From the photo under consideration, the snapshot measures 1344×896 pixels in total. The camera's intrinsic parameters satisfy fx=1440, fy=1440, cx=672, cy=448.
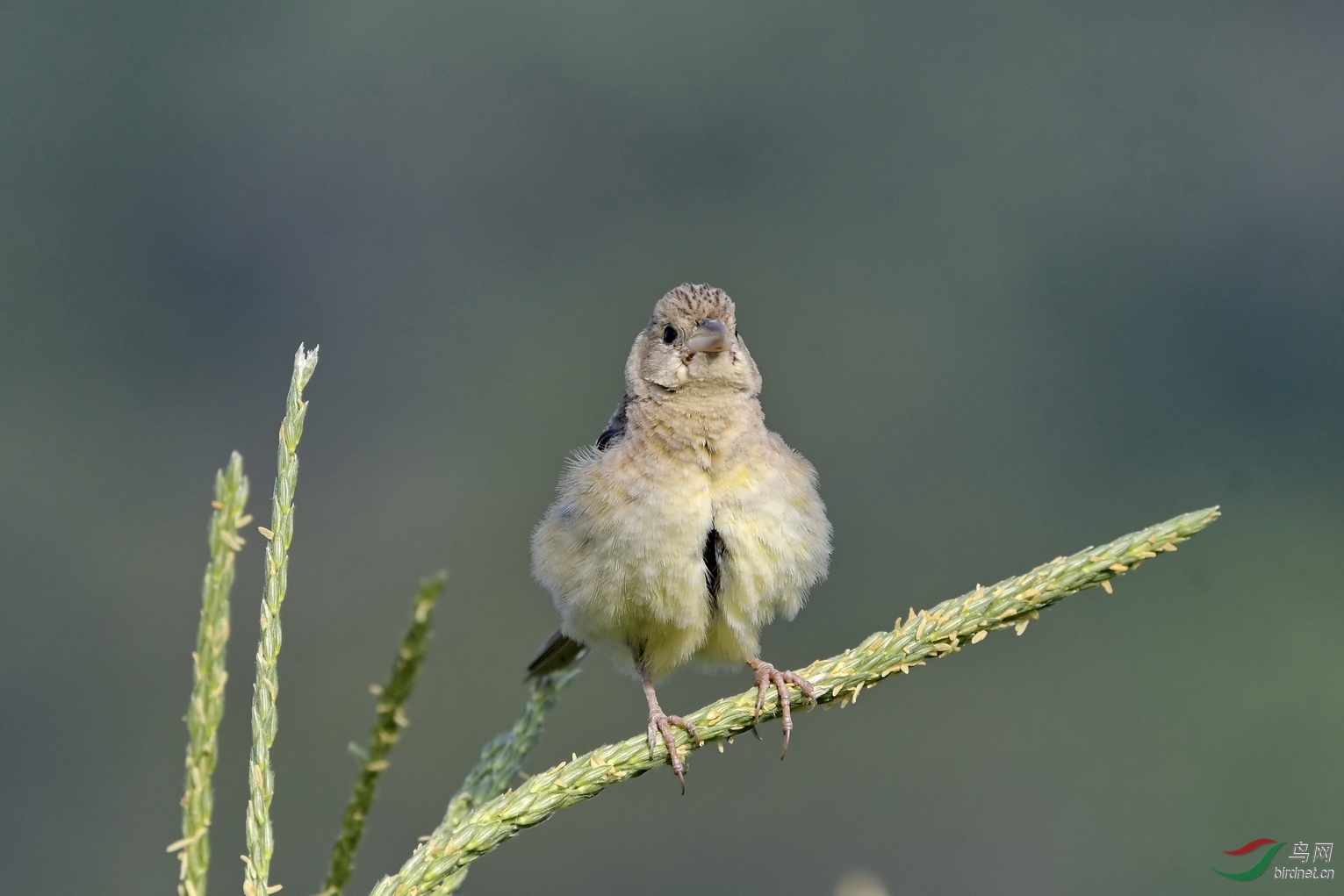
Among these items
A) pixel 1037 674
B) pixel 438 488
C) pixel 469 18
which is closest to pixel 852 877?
pixel 1037 674

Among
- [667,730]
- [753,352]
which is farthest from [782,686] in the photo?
[753,352]

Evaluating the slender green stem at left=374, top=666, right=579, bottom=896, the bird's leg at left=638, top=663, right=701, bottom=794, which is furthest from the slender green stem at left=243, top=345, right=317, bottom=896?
the bird's leg at left=638, top=663, right=701, bottom=794

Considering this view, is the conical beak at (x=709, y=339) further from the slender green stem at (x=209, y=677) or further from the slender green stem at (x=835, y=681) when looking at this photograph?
the slender green stem at (x=209, y=677)

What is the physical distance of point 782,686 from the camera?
12.7 ft

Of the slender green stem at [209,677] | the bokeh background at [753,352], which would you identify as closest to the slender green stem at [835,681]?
the slender green stem at [209,677]

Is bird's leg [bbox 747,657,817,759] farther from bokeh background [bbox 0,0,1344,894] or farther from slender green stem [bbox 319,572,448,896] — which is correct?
slender green stem [bbox 319,572,448,896]

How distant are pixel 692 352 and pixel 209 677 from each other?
324 cm

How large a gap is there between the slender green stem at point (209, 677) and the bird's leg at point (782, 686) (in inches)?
65.1

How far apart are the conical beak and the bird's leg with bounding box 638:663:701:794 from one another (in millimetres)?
1214

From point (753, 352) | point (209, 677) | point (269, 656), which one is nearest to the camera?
point (209, 677)

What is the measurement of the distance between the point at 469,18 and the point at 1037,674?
200 ft

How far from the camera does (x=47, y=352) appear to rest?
5134cm

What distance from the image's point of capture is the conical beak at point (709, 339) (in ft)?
16.8

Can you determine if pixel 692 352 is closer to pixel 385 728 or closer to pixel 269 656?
pixel 269 656
